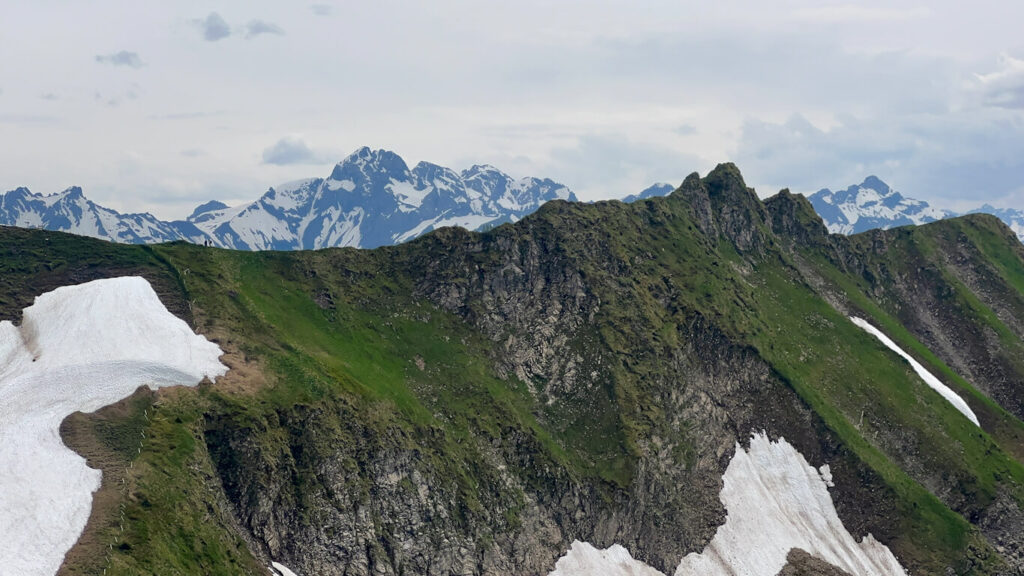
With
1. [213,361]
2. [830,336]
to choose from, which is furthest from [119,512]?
[830,336]

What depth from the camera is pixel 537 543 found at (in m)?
127

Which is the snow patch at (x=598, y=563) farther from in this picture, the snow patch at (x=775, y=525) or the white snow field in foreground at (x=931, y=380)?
the white snow field in foreground at (x=931, y=380)

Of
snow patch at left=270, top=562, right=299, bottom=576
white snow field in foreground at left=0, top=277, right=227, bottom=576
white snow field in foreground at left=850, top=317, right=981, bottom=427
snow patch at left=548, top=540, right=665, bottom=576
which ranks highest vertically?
white snow field in foreground at left=850, top=317, right=981, bottom=427

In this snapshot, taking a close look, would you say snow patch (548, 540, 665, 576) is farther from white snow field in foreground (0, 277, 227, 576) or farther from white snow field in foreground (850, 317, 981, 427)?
white snow field in foreground (850, 317, 981, 427)

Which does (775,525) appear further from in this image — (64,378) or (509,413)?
(64,378)

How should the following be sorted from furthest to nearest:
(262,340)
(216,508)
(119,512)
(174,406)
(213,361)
A: (262,340)
(213,361)
(174,406)
(216,508)
(119,512)

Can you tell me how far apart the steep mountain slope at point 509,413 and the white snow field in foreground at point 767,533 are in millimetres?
2153

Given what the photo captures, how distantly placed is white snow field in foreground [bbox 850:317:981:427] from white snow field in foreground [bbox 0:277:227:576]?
521ft

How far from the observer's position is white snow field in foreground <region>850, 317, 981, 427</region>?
180000mm

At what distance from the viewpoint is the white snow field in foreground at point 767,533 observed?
132750mm

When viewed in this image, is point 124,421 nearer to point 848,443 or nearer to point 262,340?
point 262,340

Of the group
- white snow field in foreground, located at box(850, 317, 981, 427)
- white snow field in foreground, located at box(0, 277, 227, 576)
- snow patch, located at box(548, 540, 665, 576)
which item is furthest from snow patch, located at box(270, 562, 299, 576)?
white snow field in foreground, located at box(850, 317, 981, 427)

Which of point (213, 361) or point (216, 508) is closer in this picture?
point (216, 508)

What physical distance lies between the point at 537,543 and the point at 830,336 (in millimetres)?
99872
